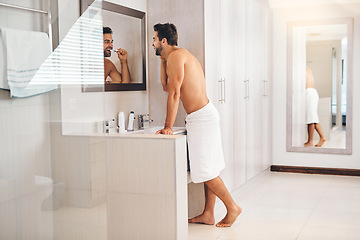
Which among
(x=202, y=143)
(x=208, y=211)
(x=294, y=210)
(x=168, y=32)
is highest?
(x=168, y=32)

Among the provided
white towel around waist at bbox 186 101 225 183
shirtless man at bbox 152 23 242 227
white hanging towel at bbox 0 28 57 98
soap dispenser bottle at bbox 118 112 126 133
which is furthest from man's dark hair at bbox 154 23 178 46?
white hanging towel at bbox 0 28 57 98

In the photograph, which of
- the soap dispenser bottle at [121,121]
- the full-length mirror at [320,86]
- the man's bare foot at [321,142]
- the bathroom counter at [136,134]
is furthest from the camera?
the man's bare foot at [321,142]

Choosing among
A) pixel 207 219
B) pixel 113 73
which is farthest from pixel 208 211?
pixel 113 73

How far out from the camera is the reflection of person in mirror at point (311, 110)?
6.14m

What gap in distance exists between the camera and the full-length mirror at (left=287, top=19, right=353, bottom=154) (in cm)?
595

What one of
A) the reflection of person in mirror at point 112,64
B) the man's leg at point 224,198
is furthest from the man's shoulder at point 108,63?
the man's leg at point 224,198

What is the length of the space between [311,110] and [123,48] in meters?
3.19

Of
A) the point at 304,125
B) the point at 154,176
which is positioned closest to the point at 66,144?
the point at 154,176

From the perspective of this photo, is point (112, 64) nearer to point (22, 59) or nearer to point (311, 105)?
point (22, 59)

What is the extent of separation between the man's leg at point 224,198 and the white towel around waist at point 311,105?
109 inches

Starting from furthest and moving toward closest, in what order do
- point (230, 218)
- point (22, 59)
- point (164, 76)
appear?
point (164, 76), point (230, 218), point (22, 59)

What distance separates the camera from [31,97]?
2221 millimetres

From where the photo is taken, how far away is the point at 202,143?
361 cm

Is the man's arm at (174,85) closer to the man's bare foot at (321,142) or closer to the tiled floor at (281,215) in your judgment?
the tiled floor at (281,215)
